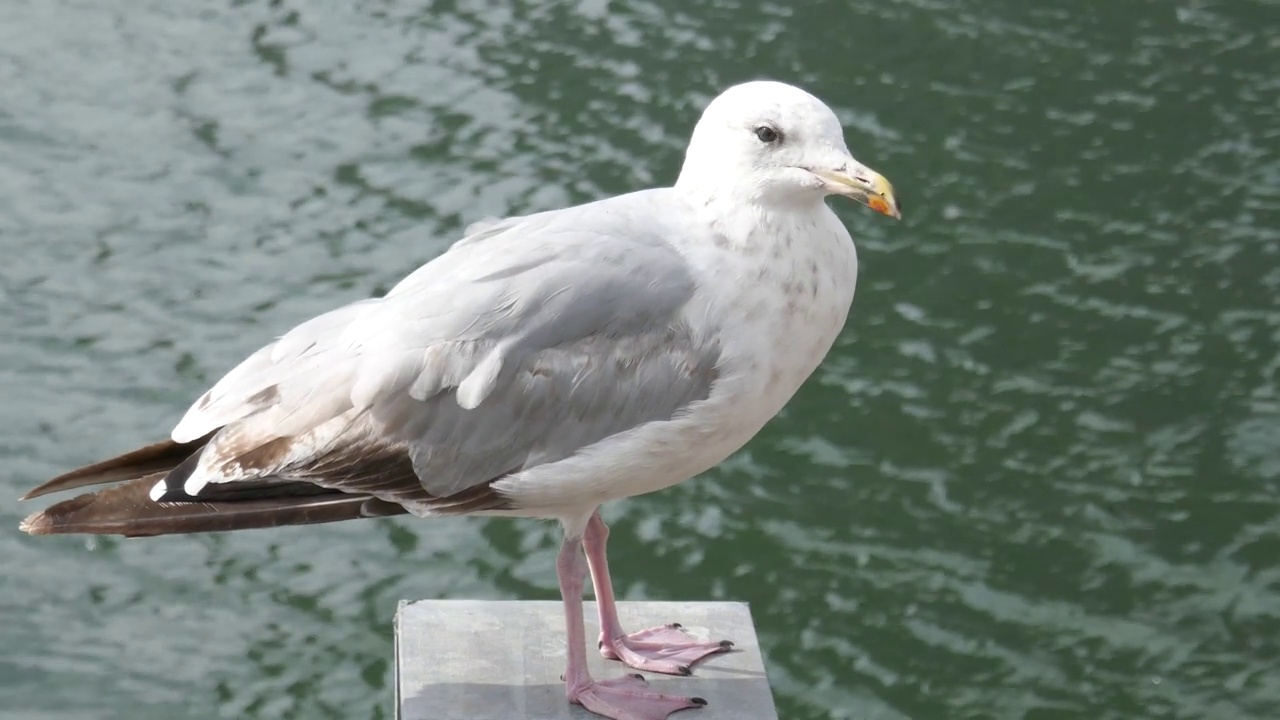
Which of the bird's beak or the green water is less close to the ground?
the bird's beak

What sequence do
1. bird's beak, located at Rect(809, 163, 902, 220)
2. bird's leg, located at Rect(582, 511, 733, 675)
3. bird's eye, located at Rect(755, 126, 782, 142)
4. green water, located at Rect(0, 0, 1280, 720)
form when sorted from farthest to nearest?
1. green water, located at Rect(0, 0, 1280, 720)
2. bird's leg, located at Rect(582, 511, 733, 675)
3. bird's eye, located at Rect(755, 126, 782, 142)
4. bird's beak, located at Rect(809, 163, 902, 220)

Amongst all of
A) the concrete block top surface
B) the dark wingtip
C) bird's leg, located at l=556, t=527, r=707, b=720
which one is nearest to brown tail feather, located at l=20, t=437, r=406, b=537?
the dark wingtip

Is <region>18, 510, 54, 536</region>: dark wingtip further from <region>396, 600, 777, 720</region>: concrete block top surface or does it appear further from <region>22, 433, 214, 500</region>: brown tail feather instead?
<region>396, 600, 777, 720</region>: concrete block top surface

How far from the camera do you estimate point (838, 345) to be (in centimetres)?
1082

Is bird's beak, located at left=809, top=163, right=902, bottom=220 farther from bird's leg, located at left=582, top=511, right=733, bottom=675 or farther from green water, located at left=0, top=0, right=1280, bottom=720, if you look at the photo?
green water, located at left=0, top=0, right=1280, bottom=720

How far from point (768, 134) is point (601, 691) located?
170 centimetres

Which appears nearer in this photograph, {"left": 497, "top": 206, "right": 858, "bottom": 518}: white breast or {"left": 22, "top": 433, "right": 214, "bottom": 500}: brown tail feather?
{"left": 497, "top": 206, "right": 858, "bottom": 518}: white breast

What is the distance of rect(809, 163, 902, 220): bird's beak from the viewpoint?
17.4 ft

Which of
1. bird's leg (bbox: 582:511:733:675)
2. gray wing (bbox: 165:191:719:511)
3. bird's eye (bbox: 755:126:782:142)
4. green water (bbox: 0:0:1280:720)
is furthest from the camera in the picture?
green water (bbox: 0:0:1280:720)

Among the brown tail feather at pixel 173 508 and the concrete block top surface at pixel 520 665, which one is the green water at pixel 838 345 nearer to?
the concrete block top surface at pixel 520 665

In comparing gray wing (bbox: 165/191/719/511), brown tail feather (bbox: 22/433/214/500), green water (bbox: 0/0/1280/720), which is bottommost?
green water (bbox: 0/0/1280/720)

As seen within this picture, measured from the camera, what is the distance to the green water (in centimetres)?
871

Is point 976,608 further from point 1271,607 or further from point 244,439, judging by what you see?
point 244,439

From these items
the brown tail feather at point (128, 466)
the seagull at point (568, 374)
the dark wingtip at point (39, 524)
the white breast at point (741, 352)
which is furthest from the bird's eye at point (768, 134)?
the dark wingtip at point (39, 524)
